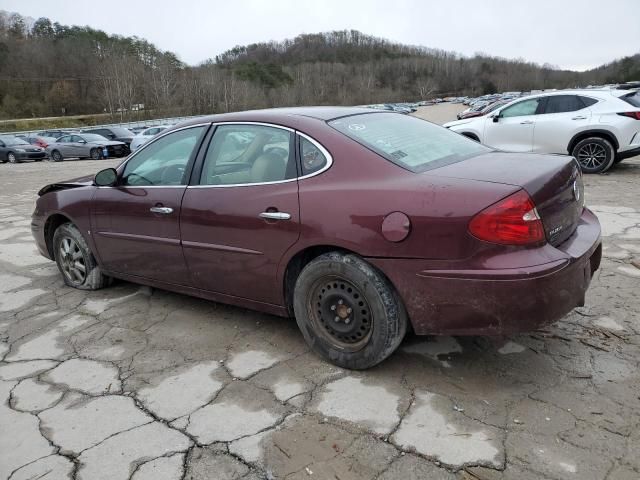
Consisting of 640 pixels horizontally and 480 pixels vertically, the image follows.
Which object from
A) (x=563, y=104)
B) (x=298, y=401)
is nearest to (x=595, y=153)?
(x=563, y=104)

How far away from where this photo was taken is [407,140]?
3281 mm

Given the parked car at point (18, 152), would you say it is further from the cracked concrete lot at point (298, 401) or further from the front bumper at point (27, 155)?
the cracked concrete lot at point (298, 401)

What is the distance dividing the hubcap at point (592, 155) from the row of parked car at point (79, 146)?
1619 cm

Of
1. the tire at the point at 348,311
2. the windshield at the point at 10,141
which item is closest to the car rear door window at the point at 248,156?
the tire at the point at 348,311

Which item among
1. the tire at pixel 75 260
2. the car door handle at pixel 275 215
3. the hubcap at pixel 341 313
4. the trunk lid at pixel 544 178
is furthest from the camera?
the tire at pixel 75 260

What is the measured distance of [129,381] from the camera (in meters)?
3.10

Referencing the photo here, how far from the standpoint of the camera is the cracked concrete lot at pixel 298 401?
229cm

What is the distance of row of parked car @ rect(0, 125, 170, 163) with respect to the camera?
22891mm

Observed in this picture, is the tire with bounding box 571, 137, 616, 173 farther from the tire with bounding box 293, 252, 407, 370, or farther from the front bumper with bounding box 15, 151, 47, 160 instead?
the front bumper with bounding box 15, 151, 47, 160

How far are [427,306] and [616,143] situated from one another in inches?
324

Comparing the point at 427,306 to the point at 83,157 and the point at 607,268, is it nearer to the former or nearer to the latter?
the point at 607,268

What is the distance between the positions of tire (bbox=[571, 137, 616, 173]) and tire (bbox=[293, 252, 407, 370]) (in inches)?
322

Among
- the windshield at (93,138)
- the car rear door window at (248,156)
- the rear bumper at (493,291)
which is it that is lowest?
the rear bumper at (493,291)

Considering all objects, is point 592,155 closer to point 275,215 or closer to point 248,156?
point 248,156
